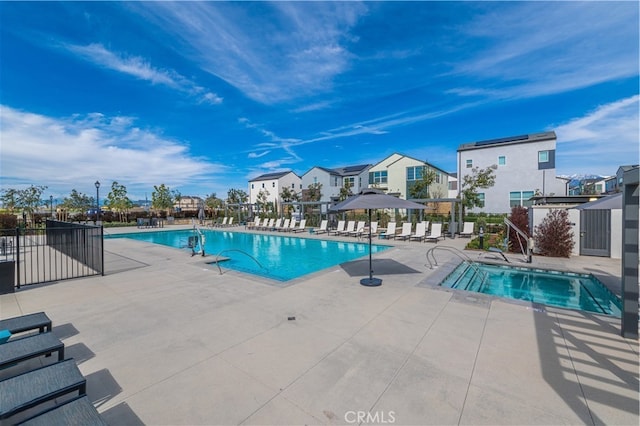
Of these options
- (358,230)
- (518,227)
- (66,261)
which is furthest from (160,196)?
(518,227)

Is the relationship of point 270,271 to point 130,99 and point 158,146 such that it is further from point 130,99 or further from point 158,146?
point 158,146

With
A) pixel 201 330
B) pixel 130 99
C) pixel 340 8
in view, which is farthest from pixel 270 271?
pixel 130 99

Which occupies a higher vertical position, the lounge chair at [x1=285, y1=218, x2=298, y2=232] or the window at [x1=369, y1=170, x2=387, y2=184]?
the window at [x1=369, y1=170, x2=387, y2=184]

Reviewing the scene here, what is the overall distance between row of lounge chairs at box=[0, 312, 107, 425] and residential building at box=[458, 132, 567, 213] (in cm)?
2816

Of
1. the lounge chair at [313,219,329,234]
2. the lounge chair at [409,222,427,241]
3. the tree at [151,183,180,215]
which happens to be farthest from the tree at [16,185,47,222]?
the lounge chair at [409,222,427,241]

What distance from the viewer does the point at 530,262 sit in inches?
333

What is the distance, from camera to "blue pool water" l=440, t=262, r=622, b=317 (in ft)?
19.0

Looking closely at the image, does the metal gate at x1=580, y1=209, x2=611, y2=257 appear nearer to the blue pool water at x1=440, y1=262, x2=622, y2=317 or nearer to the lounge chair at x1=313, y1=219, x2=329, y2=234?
the blue pool water at x1=440, y1=262, x2=622, y2=317

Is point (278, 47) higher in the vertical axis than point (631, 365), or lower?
higher

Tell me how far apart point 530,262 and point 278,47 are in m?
13.1

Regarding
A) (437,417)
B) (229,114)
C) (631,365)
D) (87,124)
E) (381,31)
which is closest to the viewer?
(437,417)

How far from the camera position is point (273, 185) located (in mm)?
42062

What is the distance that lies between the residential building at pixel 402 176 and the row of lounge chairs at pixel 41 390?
2832cm

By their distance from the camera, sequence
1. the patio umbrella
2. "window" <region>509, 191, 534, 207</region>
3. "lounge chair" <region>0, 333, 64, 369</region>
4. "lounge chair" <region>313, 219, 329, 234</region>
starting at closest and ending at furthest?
"lounge chair" <region>0, 333, 64, 369</region> < the patio umbrella < "lounge chair" <region>313, 219, 329, 234</region> < "window" <region>509, 191, 534, 207</region>
